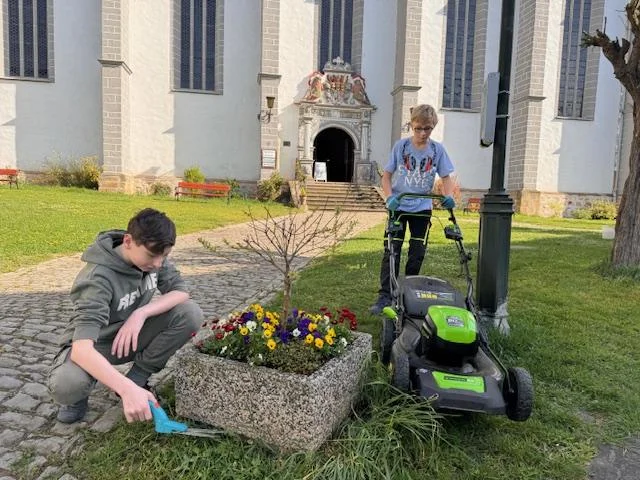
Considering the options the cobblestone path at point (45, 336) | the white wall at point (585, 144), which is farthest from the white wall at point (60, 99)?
the white wall at point (585, 144)

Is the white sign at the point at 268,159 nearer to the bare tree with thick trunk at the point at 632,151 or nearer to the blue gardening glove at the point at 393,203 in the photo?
the bare tree with thick trunk at the point at 632,151

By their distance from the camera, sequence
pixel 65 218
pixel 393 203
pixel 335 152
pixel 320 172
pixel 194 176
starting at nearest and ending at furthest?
pixel 393 203
pixel 65 218
pixel 194 176
pixel 320 172
pixel 335 152

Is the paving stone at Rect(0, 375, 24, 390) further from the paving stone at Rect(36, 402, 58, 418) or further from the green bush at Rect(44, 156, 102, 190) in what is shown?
the green bush at Rect(44, 156, 102, 190)

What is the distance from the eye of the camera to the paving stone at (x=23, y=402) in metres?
2.89

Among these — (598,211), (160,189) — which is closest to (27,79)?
(160,189)

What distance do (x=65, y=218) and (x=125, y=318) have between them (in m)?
10.2

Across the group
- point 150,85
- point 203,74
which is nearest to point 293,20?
point 203,74

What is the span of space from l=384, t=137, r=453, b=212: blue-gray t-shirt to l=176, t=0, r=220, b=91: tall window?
20518 millimetres

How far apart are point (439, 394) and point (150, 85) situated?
74.7ft

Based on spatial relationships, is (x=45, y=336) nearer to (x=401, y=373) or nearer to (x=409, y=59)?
(x=401, y=373)

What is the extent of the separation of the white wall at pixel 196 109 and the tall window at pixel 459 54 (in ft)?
29.9

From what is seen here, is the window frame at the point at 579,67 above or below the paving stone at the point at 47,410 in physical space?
above

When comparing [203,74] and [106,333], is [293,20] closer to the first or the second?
[203,74]

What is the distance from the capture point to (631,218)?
22.4ft
